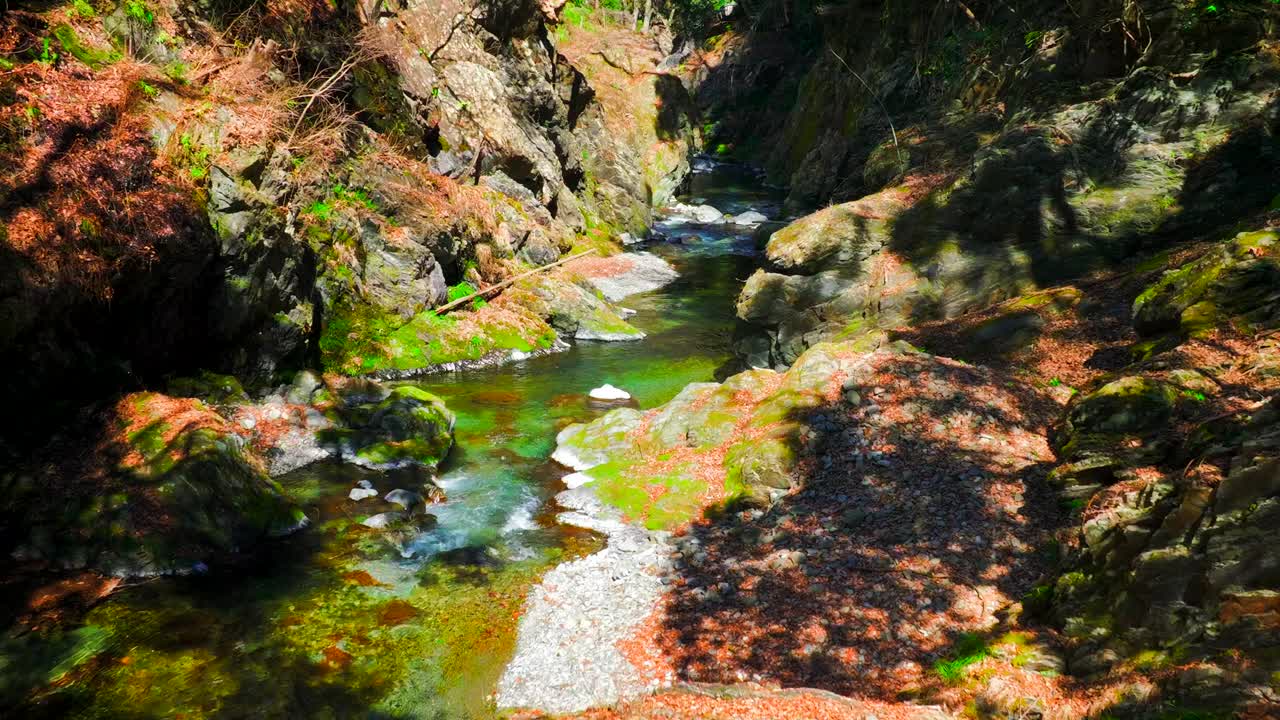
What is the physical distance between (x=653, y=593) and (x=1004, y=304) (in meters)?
10.2

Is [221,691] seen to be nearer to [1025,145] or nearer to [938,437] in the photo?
[938,437]

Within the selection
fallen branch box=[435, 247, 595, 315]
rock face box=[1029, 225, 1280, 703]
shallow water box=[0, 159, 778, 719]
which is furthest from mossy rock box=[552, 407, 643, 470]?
rock face box=[1029, 225, 1280, 703]

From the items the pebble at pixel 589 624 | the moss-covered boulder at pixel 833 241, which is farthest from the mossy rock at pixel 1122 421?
the moss-covered boulder at pixel 833 241

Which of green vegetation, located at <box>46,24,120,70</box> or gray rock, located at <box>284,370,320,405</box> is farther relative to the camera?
gray rock, located at <box>284,370,320,405</box>

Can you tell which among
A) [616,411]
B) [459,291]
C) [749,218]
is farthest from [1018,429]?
[749,218]

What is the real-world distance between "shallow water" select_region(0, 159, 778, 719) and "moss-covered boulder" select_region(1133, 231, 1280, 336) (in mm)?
9418

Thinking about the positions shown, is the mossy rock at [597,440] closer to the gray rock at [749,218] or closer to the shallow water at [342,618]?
the shallow water at [342,618]

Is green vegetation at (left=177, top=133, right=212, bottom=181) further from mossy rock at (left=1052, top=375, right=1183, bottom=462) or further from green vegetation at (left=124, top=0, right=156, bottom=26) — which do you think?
mossy rock at (left=1052, top=375, right=1183, bottom=462)

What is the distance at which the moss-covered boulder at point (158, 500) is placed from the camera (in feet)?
32.0

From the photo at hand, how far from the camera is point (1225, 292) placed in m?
10.1

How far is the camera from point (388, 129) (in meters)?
23.0

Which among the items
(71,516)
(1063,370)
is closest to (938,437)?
(1063,370)

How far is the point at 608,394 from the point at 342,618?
31.1ft

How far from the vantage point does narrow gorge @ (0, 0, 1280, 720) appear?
745 centimetres
